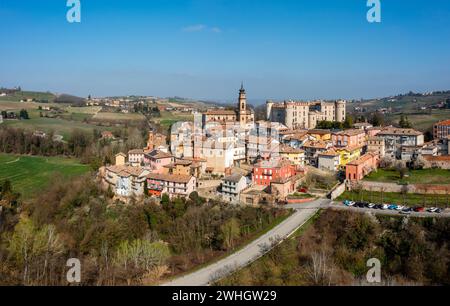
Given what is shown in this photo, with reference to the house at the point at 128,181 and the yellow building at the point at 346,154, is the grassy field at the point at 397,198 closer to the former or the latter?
the yellow building at the point at 346,154

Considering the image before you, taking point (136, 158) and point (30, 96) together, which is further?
point (30, 96)

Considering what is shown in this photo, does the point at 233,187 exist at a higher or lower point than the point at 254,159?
lower

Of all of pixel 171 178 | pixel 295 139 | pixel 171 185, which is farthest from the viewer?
pixel 295 139

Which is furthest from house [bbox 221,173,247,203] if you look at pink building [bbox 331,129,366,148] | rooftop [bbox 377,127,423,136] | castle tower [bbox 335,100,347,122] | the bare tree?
castle tower [bbox 335,100,347,122]

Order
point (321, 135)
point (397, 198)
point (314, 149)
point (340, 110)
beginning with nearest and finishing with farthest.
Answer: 1. point (397, 198)
2. point (314, 149)
3. point (321, 135)
4. point (340, 110)

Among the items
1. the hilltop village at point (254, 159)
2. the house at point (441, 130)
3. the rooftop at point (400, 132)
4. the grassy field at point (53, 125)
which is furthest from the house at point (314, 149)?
the grassy field at point (53, 125)

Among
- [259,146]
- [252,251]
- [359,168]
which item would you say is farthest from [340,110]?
[252,251]

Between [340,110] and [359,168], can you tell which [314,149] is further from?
[340,110]

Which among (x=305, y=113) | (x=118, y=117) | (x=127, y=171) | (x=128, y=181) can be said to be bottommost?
(x=128, y=181)

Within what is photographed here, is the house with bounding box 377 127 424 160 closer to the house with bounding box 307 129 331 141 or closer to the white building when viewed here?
the house with bounding box 307 129 331 141
